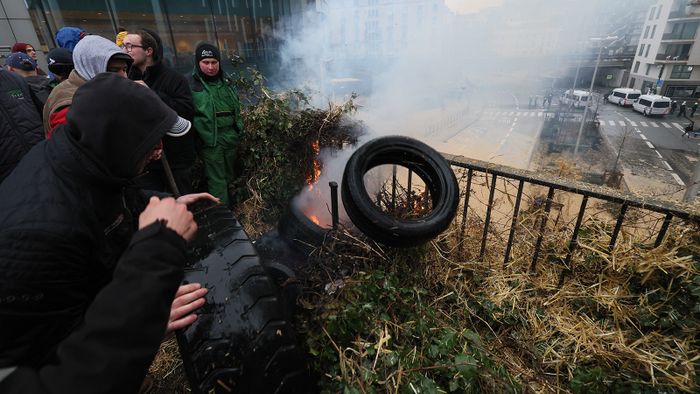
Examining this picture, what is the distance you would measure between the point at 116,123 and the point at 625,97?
5886 centimetres

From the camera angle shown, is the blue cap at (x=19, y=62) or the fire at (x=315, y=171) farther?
the blue cap at (x=19, y=62)

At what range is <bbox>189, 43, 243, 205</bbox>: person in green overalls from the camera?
4227mm

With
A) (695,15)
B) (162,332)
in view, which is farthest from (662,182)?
(695,15)

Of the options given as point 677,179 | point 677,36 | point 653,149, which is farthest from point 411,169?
point 677,36

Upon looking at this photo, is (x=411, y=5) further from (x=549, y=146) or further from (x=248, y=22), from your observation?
(x=549, y=146)

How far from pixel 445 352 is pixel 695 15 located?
202ft

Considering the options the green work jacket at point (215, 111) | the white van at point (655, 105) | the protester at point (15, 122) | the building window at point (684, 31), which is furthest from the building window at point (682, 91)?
the protester at point (15, 122)

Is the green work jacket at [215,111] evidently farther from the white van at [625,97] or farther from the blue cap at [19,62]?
the white van at [625,97]

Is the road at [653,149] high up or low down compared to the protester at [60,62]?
down

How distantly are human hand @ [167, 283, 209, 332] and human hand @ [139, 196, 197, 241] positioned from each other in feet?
1.35

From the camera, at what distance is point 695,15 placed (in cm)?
3978

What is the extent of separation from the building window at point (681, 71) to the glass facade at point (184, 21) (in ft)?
176

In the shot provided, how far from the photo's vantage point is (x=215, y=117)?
169 inches

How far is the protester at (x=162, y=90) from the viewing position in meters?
3.96
